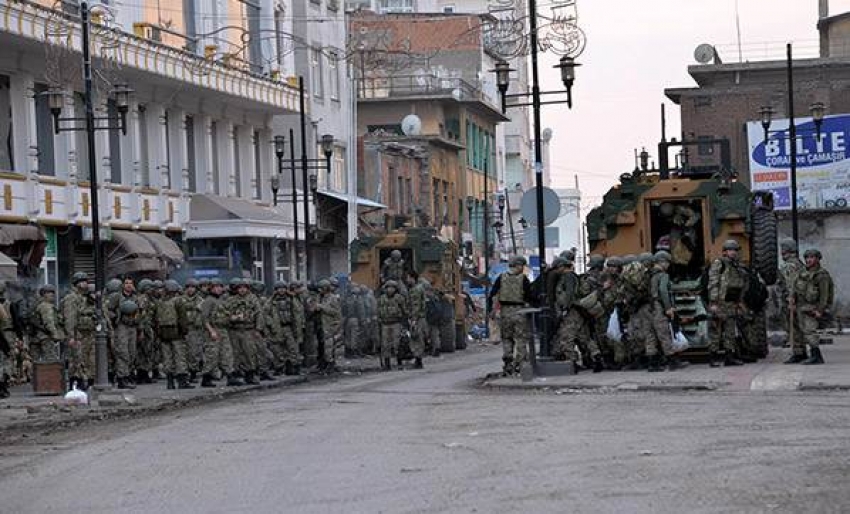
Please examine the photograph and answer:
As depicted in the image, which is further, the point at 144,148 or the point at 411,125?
the point at 411,125

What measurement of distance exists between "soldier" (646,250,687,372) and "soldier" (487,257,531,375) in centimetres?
176

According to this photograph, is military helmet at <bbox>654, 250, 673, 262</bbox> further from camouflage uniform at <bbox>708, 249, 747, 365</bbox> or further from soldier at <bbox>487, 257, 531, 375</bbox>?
soldier at <bbox>487, 257, 531, 375</bbox>

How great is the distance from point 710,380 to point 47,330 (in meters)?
10.0

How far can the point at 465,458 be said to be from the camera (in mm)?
14219

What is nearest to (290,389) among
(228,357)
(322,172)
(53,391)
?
(228,357)

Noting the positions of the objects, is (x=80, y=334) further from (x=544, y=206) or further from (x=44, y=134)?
(x=44, y=134)

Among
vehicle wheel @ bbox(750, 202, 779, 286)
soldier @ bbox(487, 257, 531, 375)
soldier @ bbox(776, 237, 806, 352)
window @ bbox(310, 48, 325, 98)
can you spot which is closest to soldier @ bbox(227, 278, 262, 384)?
soldier @ bbox(487, 257, 531, 375)

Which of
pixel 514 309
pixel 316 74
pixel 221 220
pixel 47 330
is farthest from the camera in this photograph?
pixel 316 74

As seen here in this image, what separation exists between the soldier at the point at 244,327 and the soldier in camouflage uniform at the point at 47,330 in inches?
103

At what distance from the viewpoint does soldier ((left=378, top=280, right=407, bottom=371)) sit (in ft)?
103

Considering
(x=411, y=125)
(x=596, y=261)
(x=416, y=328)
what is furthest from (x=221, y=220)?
(x=411, y=125)

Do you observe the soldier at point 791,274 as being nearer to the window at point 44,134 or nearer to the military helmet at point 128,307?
the military helmet at point 128,307

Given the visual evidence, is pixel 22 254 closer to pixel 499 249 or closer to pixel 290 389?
pixel 290 389

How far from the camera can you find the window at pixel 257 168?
5066 cm
